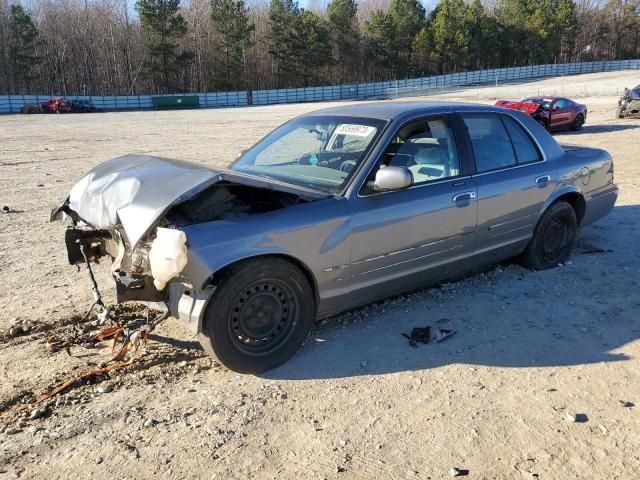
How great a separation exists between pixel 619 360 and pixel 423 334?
130cm

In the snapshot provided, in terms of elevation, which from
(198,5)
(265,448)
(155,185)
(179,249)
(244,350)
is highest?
(198,5)

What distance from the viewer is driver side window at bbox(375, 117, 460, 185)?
13.5 ft

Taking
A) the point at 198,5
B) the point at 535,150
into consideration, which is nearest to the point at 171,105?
the point at 198,5

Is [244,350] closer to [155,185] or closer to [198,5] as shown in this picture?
[155,185]

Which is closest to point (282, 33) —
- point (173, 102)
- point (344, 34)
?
point (344, 34)

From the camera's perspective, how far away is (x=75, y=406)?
3.15 meters

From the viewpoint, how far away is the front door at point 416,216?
3820 millimetres

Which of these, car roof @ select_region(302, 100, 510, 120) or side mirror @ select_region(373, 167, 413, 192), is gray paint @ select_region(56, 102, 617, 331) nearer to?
car roof @ select_region(302, 100, 510, 120)

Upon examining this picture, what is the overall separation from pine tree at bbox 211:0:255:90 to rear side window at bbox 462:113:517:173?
231 ft

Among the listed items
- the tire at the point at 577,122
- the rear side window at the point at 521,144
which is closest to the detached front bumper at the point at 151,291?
the rear side window at the point at 521,144

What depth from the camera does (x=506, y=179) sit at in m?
4.68

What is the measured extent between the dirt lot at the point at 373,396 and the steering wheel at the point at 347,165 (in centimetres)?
117

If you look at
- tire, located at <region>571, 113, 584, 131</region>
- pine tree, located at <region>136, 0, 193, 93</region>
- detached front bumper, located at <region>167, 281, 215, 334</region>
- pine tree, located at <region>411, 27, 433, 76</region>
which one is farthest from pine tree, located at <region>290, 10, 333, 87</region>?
detached front bumper, located at <region>167, 281, 215, 334</region>

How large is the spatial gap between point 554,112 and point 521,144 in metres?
16.5
